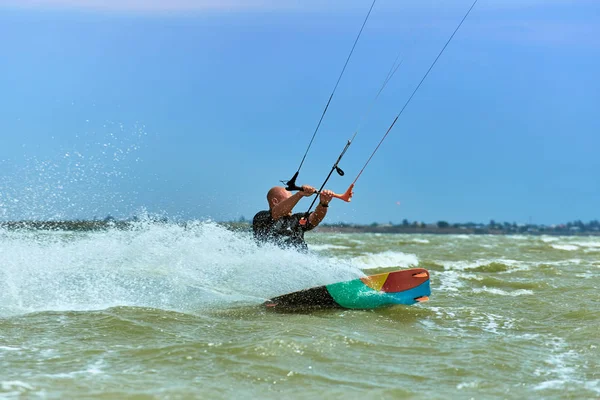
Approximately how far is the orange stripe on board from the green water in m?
0.36

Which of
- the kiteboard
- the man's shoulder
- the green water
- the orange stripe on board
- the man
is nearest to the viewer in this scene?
the green water

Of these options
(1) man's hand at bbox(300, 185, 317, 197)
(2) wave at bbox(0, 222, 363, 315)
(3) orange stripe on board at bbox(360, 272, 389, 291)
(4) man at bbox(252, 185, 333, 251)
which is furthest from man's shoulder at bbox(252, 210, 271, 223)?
(3) orange stripe on board at bbox(360, 272, 389, 291)

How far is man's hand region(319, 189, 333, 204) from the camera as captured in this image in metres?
9.01

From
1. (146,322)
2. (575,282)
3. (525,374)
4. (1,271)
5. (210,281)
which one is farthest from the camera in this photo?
(575,282)

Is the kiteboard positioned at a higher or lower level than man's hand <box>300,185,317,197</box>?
lower

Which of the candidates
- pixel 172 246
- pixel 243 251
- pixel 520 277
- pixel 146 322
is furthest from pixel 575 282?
pixel 146 322

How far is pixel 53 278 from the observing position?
9.36 m

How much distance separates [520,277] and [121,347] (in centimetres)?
1054

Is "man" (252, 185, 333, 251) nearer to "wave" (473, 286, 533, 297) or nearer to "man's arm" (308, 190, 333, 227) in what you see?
"man's arm" (308, 190, 333, 227)

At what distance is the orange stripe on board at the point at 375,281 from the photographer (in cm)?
851

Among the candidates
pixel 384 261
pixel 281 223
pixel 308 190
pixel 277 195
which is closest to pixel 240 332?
pixel 308 190

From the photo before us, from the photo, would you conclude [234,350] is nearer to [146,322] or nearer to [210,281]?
[146,322]

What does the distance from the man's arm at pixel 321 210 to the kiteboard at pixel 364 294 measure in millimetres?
1268

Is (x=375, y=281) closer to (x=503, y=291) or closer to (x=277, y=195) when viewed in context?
(x=277, y=195)
